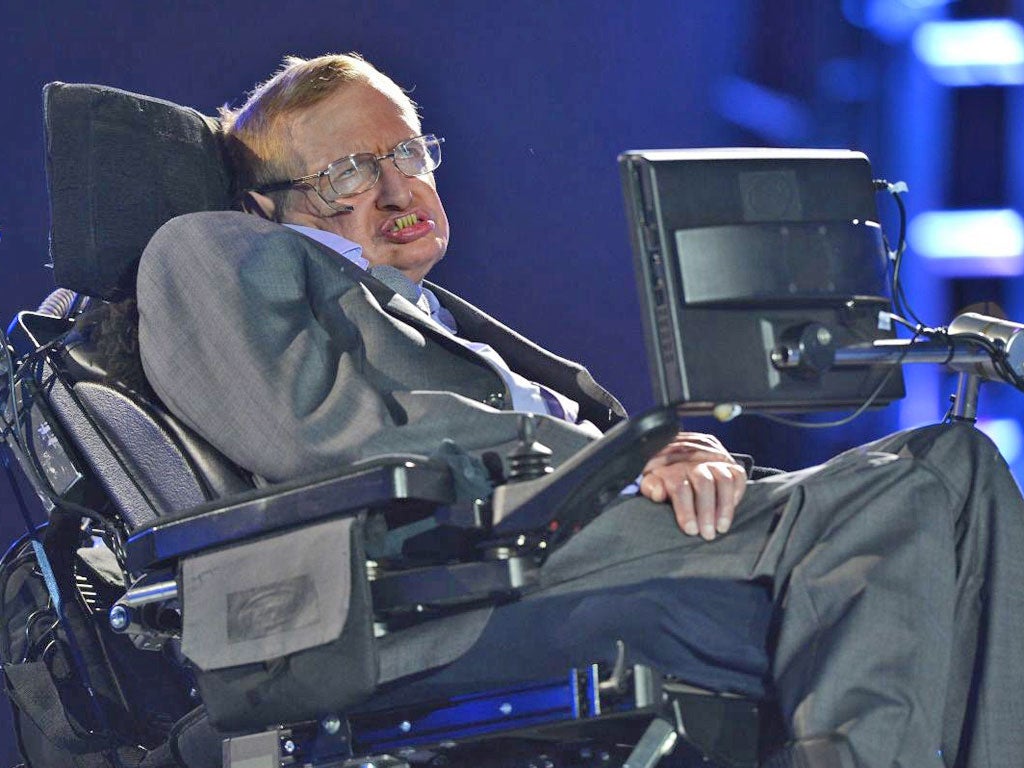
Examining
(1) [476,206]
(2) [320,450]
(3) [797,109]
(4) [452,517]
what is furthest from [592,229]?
(4) [452,517]

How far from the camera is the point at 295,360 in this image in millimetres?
1876

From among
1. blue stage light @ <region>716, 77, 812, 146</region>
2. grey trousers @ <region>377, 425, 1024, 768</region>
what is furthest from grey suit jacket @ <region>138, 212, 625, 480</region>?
blue stage light @ <region>716, 77, 812, 146</region>

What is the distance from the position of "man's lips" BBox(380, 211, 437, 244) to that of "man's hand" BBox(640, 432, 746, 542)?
88 centimetres

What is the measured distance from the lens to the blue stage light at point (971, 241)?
338 cm

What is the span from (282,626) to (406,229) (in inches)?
42.3

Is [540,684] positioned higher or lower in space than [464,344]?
lower

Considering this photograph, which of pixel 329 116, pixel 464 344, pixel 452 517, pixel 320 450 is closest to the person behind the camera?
pixel 452 517

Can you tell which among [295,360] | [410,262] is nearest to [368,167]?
[410,262]

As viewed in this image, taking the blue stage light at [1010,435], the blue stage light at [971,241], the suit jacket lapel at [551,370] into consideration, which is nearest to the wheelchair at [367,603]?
the suit jacket lapel at [551,370]

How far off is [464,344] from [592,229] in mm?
1601

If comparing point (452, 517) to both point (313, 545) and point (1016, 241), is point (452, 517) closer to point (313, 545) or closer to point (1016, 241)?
point (313, 545)

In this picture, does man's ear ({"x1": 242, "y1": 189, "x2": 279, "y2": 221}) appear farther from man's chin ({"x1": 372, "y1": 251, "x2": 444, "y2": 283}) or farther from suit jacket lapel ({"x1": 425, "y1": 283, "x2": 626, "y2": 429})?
suit jacket lapel ({"x1": 425, "y1": 283, "x2": 626, "y2": 429})

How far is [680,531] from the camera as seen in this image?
5.43 feet

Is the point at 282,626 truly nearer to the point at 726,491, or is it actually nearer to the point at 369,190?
the point at 726,491
